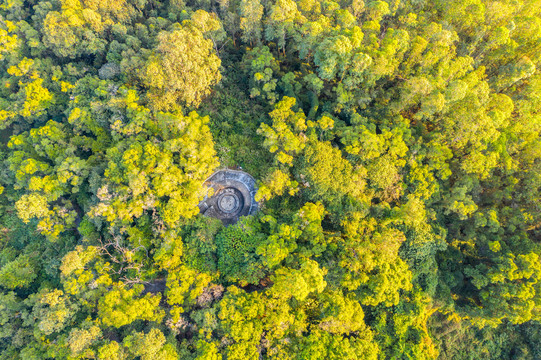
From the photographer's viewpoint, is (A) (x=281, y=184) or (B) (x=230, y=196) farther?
(B) (x=230, y=196)

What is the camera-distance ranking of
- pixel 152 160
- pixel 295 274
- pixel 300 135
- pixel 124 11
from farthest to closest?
1. pixel 124 11
2. pixel 300 135
3. pixel 152 160
4. pixel 295 274

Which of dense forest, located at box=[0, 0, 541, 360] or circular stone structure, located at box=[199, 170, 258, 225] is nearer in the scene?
dense forest, located at box=[0, 0, 541, 360]

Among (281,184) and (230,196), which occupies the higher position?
(281,184)

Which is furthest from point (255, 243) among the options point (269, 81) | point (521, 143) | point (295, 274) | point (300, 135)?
point (521, 143)

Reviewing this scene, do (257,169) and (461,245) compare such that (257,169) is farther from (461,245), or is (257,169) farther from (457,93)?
(461,245)
